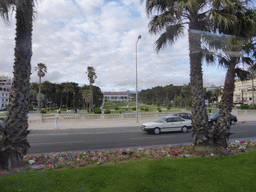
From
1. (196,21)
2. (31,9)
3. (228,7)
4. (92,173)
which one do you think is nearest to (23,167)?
(92,173)

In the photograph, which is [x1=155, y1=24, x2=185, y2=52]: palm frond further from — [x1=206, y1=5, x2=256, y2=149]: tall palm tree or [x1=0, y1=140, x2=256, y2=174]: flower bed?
[x1=0, y1=140, x2=256, y2=174]: flower bed

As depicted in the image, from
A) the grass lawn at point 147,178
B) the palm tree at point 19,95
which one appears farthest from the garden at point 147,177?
the palm tree at point 19,95

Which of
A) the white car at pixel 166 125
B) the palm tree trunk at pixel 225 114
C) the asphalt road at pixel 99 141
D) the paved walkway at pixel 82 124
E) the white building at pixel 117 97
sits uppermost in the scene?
the white building at pixel 117 97

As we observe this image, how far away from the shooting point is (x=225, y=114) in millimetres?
7031

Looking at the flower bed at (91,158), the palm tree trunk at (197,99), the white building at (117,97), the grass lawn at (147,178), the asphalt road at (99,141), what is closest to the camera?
the grass lawn at (147,178)

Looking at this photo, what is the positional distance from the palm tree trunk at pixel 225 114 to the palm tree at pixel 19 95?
6.60 m

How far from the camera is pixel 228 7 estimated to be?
6.51m

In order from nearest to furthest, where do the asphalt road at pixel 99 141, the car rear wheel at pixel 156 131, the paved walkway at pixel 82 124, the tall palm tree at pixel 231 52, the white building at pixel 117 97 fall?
the tall palm tree at pixel 231 52
the asphalt road at pixel 99 141
the car rear wheel at pixel 156 131
the paved walkway at pixel 82 124
the white building at pixel 117 97

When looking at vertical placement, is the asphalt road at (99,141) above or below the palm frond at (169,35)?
below

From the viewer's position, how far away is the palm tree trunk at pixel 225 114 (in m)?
6.87

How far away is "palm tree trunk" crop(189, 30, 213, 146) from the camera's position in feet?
22.3

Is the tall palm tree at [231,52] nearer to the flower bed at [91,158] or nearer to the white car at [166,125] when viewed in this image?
the flower bed at [91,158]

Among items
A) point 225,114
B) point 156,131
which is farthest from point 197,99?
point 156,131

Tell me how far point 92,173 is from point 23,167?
2.31 metres
